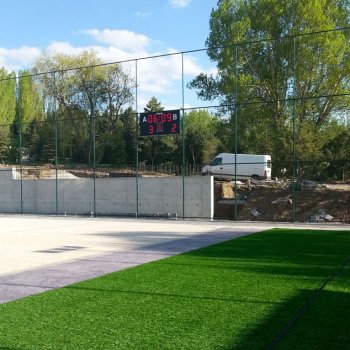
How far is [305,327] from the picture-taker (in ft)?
16.3

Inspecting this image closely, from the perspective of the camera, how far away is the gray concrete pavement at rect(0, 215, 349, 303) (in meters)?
7.89

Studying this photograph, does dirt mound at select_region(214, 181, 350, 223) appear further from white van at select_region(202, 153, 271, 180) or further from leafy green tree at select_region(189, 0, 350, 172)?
leafy green tree at select_region(189, 0, 350, 172)

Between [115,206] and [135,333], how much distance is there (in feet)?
67.7

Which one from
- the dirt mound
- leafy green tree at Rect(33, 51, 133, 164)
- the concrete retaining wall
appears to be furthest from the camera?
leafy green tree at Rect(33, 51, 133, 164)

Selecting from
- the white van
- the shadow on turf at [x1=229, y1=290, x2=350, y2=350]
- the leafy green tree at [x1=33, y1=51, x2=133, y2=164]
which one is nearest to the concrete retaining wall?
the white van

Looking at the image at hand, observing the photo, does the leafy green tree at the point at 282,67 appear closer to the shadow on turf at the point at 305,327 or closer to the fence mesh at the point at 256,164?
the fence mesh at the point at 256,164

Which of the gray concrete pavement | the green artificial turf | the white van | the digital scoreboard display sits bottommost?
the gray concrete pavement

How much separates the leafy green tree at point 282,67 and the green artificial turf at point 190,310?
66.2ft

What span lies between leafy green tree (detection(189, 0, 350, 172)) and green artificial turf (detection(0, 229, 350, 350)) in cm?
2019

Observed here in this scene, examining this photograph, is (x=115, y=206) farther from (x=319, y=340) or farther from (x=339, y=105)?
(x=319, y=340)

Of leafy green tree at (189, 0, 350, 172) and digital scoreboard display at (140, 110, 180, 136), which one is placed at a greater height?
leafy green tree at (189, 0, 350, 172)

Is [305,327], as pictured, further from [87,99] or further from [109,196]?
[87,99]

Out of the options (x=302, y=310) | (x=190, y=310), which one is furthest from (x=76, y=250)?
(x=302, y=310)

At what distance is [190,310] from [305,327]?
4.62 feet
